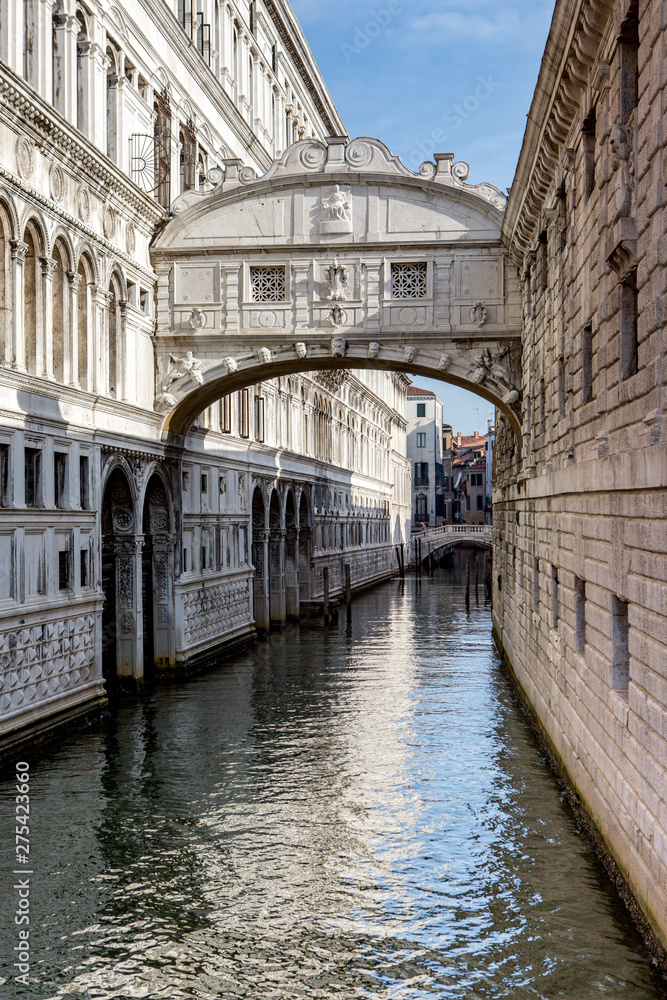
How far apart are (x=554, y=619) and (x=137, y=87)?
10955mm

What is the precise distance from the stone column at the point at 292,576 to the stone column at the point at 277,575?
1.50m

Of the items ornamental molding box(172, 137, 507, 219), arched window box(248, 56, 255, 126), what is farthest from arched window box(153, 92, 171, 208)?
arched window box(248, 56, 255, 126)

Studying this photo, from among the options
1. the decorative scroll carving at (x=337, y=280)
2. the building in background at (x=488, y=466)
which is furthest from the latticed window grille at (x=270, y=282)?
the building in background at (x=488, y=466)

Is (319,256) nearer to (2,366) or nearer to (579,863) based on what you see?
(2,366)

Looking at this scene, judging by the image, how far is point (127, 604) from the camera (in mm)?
16938

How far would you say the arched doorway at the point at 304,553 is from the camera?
30766 millimetres

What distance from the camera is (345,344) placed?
17844 millimetres

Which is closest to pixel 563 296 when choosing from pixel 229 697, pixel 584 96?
pixel 584 96

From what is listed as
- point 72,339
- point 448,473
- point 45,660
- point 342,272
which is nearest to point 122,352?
point 72,339

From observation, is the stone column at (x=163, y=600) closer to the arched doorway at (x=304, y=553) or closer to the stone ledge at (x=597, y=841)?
the stone ledge at (x=597, y=841)

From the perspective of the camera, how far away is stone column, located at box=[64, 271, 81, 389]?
14266mm

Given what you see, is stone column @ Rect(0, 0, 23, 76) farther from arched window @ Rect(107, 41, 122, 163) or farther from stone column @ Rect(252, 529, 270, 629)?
stone column @ Rect(252, 529, 270, 629)

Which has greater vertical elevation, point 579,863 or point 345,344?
point 345,344

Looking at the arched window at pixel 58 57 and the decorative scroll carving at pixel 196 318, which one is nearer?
the arched window at pixel 58 57
